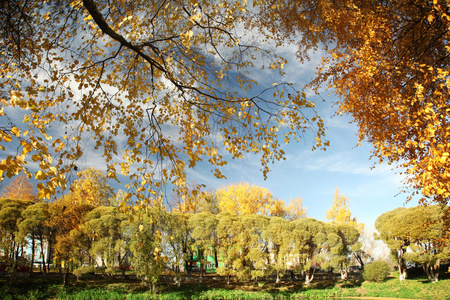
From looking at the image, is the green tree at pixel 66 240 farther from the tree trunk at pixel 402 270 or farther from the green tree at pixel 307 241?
the tree trunk at pixel 402 270

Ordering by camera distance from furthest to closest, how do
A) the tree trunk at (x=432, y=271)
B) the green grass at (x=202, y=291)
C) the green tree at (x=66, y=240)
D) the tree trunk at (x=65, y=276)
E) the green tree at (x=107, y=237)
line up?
the tree trunk at (x=432, y=271) < the green tree at (x=107, y=237) < the tree trunk at (x=65, y=276) < the green tree at (x=66, y=240) < the green grass at (x=202, y=291)

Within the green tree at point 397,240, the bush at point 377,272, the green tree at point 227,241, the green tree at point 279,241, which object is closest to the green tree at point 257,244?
the green tree at point 279,241

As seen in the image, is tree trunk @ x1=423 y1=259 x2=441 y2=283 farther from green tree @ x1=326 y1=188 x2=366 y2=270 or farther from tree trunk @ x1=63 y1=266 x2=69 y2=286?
tree trunk @ x1=63 y1=266 x2=69 y2=286

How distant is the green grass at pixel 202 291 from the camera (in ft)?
43.7

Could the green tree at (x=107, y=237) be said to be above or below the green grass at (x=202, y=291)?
above

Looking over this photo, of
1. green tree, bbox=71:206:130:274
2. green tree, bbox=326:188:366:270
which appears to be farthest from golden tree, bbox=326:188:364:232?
green tree, bbox=71:206:130:274

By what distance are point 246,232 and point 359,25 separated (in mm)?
16366

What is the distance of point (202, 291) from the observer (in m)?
15.9

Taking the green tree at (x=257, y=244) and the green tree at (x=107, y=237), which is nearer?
the green tree at (x=107, y=237)

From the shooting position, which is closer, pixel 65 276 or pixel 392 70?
pixel 392 70

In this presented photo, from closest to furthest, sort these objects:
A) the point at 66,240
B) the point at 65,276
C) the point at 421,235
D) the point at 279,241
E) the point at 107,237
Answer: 1. the point at 66,240
2. the point at 65,276
3. the point at 107,237
4. the point at 421,235
5. the point at 279,241

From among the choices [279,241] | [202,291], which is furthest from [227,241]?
[279,241]

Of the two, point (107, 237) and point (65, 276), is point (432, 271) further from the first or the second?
point (65, 276)

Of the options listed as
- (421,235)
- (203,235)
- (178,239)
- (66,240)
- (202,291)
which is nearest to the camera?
(66,240)
